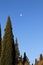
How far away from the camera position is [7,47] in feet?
154

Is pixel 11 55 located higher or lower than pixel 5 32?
lower

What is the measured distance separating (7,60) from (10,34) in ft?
15.2

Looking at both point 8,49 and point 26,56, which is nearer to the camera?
point 8,49

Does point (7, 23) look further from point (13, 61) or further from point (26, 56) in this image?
point (26, 56)

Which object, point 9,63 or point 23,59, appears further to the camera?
point 23,59

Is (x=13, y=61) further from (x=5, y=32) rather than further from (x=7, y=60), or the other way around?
(x=5, y=32)

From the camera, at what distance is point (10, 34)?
48031 mm

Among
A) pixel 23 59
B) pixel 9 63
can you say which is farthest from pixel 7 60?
pixel 23 59

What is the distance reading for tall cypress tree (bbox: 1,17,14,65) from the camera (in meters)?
46.4

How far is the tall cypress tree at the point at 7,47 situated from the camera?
152 feet

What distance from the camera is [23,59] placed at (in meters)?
68.2

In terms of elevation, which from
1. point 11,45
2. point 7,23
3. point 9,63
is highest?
point 7,23

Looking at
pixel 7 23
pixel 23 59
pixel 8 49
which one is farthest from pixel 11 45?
pixel 23 59

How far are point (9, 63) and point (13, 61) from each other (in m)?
1.00
